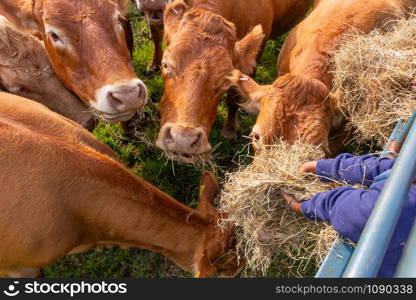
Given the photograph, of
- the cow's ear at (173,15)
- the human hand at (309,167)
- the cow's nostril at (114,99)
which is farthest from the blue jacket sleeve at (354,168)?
the cow's ear at (173,15)

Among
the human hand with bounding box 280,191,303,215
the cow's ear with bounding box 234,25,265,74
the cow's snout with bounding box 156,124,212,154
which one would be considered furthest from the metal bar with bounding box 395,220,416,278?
the cow's ear with bounding box 234,25,265,74

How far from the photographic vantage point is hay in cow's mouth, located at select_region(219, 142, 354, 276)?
3.11 meters

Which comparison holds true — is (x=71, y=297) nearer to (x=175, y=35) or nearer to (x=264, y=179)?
(x=264, y=179)

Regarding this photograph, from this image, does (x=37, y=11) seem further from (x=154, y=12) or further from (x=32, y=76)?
(x=154, y=12)

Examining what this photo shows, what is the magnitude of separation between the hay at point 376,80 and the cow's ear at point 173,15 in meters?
1.78

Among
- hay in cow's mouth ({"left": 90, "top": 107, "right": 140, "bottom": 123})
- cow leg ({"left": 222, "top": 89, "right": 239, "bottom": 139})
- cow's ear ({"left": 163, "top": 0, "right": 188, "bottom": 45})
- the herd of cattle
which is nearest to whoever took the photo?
the herd of cattle

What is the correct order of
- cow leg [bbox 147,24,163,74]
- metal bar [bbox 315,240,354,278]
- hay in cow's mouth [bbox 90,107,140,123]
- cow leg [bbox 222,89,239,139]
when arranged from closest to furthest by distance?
1. metal bar [bbox 315,240,354,278]
2. hay in cow's mouth [bbox 90,107,140,123]
3. cow leg [bbox 222,89,239,139]
4. cow leg [bbox 147,24,163,74]

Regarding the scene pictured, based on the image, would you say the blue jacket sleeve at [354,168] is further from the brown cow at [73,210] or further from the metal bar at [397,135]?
the brown cow at [73,210]

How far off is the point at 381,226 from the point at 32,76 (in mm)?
3888

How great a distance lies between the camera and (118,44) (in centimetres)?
406

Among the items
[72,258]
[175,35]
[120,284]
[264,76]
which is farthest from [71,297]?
[264,76]

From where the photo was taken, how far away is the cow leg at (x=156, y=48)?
5.87 m

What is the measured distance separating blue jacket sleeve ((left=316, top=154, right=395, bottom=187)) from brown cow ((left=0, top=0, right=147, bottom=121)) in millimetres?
1962

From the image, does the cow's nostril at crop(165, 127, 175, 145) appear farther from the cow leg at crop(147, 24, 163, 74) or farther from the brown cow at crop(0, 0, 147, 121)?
the cow leg at crop(147, 24, 163, 74)
